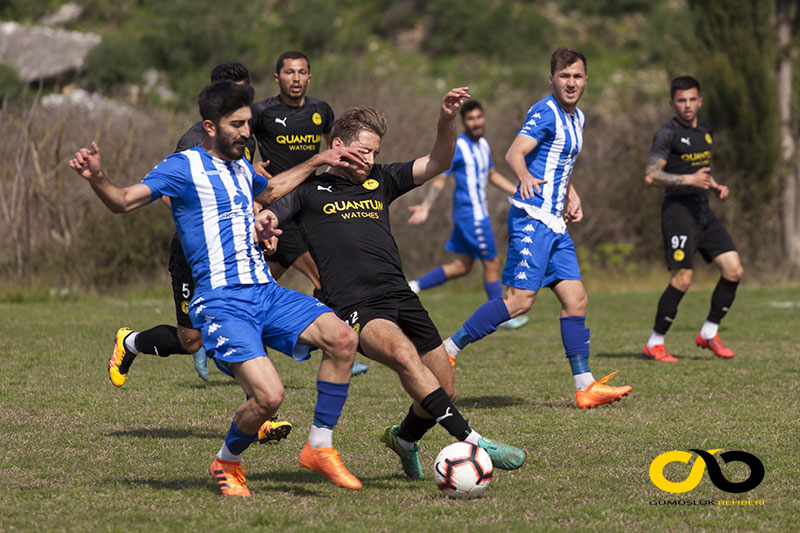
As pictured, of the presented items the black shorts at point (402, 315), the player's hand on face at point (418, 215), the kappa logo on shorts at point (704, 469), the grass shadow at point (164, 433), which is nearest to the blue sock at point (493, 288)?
the player's hand on face at point (418, 215)

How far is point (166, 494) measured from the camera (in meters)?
4.84

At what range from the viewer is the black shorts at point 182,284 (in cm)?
635

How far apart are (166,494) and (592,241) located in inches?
595

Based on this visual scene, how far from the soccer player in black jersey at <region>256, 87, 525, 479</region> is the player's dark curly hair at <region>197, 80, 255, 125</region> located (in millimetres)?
525

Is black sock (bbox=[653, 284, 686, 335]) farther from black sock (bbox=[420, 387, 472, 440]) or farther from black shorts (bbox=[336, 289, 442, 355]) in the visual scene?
black sock (bbox=[420, 387, 472, 440])

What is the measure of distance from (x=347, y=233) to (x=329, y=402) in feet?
2.95

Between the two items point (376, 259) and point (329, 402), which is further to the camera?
point (376, 259)

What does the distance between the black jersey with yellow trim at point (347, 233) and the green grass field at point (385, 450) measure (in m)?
0.95

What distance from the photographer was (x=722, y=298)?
9.57m

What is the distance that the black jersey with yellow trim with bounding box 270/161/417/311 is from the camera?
5.31m

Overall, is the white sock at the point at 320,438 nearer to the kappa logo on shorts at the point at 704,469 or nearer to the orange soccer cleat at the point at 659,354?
the kappa logo on shorts at the point at 704,469

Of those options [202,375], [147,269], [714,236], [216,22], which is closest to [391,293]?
[202,375]

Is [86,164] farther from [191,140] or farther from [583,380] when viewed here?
[583,380]

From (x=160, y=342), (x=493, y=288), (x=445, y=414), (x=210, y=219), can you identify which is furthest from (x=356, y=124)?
(x=493, y=288)
